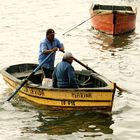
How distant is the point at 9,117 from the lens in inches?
548

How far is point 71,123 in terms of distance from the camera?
1341 cm

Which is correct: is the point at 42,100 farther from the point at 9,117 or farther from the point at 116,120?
the point at 116,120

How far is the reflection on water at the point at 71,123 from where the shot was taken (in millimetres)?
12875

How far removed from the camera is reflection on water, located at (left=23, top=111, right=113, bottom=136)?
42.2 ft

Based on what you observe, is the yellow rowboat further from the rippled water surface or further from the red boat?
the red boat

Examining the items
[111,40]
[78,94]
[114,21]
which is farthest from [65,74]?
[114,21]

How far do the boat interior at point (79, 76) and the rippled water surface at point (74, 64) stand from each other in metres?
0.80

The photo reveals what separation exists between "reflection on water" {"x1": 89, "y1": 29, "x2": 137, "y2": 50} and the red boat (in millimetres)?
281

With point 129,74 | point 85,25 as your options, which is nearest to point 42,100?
point 129,74

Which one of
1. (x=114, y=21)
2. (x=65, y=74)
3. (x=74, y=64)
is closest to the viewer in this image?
(x=65, y=74)

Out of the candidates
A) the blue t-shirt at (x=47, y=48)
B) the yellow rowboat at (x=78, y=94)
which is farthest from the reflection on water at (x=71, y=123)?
the blue t-shirt at (x=47, y=48)

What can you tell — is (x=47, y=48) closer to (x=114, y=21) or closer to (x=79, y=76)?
(x=79, y=76)

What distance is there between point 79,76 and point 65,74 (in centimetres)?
204

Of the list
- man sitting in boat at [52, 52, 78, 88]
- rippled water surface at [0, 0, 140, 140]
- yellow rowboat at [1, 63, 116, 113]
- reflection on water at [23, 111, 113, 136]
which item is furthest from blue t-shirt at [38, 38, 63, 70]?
reflection on water at [23, 111, 113, 136]
